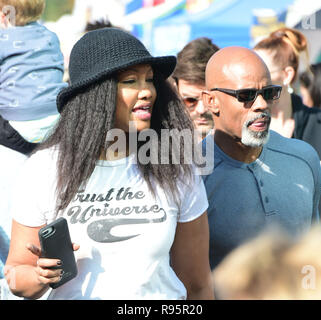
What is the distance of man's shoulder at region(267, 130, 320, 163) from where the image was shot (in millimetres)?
2605

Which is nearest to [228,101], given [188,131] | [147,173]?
[188,131]

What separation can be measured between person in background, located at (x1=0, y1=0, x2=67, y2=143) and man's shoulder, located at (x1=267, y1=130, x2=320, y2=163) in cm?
105

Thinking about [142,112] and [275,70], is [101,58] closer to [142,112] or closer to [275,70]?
[142,112]

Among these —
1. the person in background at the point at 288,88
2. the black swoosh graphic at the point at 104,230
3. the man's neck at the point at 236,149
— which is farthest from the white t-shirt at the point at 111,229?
the person in background at the point at 288,88

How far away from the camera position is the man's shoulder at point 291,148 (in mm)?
2605

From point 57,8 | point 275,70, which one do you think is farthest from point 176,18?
point 275,70

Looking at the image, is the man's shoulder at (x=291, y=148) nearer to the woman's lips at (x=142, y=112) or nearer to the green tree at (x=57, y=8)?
the woman's lips at (x=142, y=112)

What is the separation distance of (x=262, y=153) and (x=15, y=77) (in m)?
1.23

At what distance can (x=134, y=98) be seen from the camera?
202 cm

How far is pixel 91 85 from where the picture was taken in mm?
2021

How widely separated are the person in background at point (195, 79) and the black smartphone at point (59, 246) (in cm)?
168

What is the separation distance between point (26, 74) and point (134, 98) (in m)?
0.88

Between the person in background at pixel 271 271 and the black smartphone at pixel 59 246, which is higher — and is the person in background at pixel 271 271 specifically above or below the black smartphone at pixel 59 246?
below
